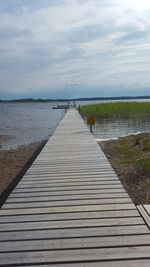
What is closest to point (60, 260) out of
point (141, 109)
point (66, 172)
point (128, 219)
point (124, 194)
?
point (128, 219)

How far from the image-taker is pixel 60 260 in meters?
2.92

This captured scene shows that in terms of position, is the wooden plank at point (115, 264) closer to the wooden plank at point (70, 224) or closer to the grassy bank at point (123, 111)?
the wooden plank at point (70, 224)

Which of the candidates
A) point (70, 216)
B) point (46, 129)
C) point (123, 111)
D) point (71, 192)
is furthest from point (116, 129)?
point (70, 216)

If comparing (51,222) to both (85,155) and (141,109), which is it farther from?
(141,109)

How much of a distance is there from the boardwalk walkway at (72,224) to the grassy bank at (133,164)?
1015 millimetres

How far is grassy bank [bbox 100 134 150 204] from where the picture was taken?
6891 mm

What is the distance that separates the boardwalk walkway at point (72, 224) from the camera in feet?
9.72

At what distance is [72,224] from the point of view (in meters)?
3.73

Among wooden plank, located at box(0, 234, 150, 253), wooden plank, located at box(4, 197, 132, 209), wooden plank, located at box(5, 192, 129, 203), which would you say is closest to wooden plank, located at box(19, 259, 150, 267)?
wooden plank, located at box(0, 234, 150, 253)

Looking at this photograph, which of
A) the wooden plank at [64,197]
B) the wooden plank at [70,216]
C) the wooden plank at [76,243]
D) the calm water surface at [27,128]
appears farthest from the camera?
the calm water surface at [27,128]

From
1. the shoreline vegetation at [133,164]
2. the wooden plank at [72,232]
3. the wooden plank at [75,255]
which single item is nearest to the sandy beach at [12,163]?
the shoreline vegetation at [133,164]

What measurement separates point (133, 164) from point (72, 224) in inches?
242

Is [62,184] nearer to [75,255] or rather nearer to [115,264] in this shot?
[75,255]

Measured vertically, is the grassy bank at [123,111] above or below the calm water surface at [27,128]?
above
